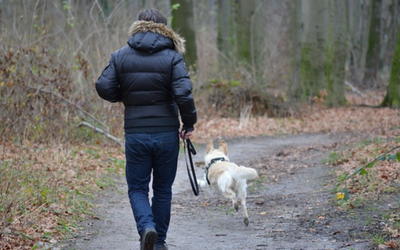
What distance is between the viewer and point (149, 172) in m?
5.45

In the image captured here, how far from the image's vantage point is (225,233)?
6617 millimetres

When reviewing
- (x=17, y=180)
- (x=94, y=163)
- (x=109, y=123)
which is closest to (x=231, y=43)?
(x=109, y=123)

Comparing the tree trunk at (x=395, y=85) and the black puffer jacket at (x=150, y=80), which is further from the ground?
the black puffer jacket at (x=150, y=80)

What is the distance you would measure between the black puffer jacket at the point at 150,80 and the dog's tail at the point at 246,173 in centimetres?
160

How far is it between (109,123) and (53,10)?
12.3ft

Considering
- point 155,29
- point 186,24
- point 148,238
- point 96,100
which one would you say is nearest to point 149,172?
point 148,238

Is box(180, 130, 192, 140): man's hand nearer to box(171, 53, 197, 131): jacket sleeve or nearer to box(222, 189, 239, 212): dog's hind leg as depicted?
box(171, 53, 197, 131): jacket sleeve

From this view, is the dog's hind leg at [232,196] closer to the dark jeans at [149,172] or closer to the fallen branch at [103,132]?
the dark jeans at [149,172]

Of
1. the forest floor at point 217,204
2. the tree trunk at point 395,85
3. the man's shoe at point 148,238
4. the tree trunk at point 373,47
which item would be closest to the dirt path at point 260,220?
the forest floor at point 217,204

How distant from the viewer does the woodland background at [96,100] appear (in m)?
7.51

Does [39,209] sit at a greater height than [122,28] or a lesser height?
lesser

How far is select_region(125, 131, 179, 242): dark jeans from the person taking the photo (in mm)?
5281

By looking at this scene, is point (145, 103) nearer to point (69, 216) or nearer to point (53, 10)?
point (69, 216)

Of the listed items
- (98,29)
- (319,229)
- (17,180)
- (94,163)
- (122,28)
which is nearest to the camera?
(319,229)
